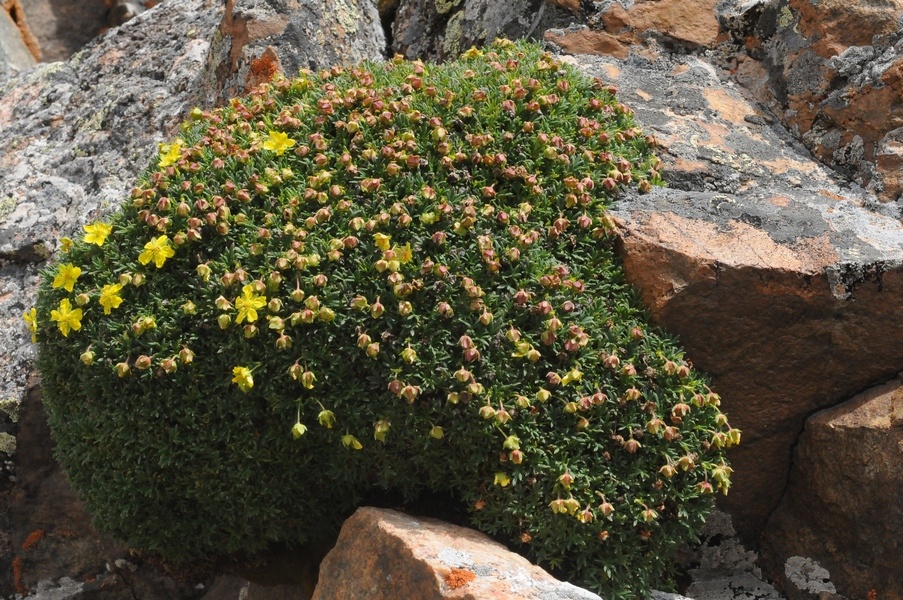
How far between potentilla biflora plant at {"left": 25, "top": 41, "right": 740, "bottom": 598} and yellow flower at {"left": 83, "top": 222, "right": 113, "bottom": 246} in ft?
0.04

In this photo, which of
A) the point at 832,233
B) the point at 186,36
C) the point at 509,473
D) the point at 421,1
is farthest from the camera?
the point at 186,36

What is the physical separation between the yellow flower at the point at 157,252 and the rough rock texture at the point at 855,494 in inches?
110

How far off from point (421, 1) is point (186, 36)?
1795 mm

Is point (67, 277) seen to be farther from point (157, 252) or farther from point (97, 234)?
point (157, 252)

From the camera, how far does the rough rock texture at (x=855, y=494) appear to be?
12.3ft

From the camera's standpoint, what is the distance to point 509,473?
3557mm

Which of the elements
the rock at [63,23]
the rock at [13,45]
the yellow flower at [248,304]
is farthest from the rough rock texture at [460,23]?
the rock at [63,23]

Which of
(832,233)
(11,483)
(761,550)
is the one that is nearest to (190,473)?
(11,483)

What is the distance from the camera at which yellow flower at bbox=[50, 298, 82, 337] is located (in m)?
3.74

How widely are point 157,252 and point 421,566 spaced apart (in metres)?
1.62

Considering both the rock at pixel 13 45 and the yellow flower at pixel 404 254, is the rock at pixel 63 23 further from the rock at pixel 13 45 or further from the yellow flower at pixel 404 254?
the yellow flower at pixel 404 254

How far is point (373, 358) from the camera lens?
3.58 m

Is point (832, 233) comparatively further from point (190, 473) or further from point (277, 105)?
point (190, 473)

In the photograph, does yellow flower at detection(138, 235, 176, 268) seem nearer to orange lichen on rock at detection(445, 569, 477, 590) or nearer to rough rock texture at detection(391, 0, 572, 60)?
orange lichen on rock at detection(445, 569, 477, 590)
